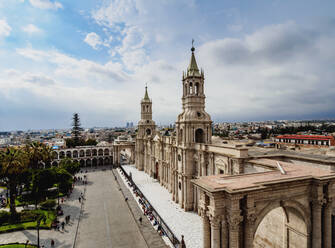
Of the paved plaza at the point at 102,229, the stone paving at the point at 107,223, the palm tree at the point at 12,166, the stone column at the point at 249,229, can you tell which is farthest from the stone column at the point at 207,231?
the palm tree at the point at 12,166

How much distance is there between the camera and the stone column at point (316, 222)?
424 inches

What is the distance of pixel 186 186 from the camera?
2455 cm

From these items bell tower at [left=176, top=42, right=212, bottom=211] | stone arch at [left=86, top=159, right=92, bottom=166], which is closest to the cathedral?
bell tower at [left=176, top=42, right=212, bottom=211]

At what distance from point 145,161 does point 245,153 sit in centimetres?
3092

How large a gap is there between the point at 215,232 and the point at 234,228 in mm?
940

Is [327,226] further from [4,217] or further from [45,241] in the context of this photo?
[4,217]

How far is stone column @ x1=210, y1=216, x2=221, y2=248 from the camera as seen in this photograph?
9.33 meters

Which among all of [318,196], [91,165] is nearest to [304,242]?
[318,196]

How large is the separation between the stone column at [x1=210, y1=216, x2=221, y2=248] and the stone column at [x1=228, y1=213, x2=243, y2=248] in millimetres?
554

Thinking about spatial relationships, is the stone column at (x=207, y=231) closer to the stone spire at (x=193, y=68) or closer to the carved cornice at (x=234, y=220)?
the carved cornice at (x=234, y=220)

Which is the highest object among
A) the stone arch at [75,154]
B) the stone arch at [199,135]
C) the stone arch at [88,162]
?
the stone arch at [199,135]

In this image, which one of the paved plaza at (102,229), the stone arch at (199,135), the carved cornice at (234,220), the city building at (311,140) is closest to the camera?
the carved cornice at (234,220)

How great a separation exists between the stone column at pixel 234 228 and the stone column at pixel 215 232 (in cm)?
55

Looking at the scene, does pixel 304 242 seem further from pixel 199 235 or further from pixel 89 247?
pixel 89 247
